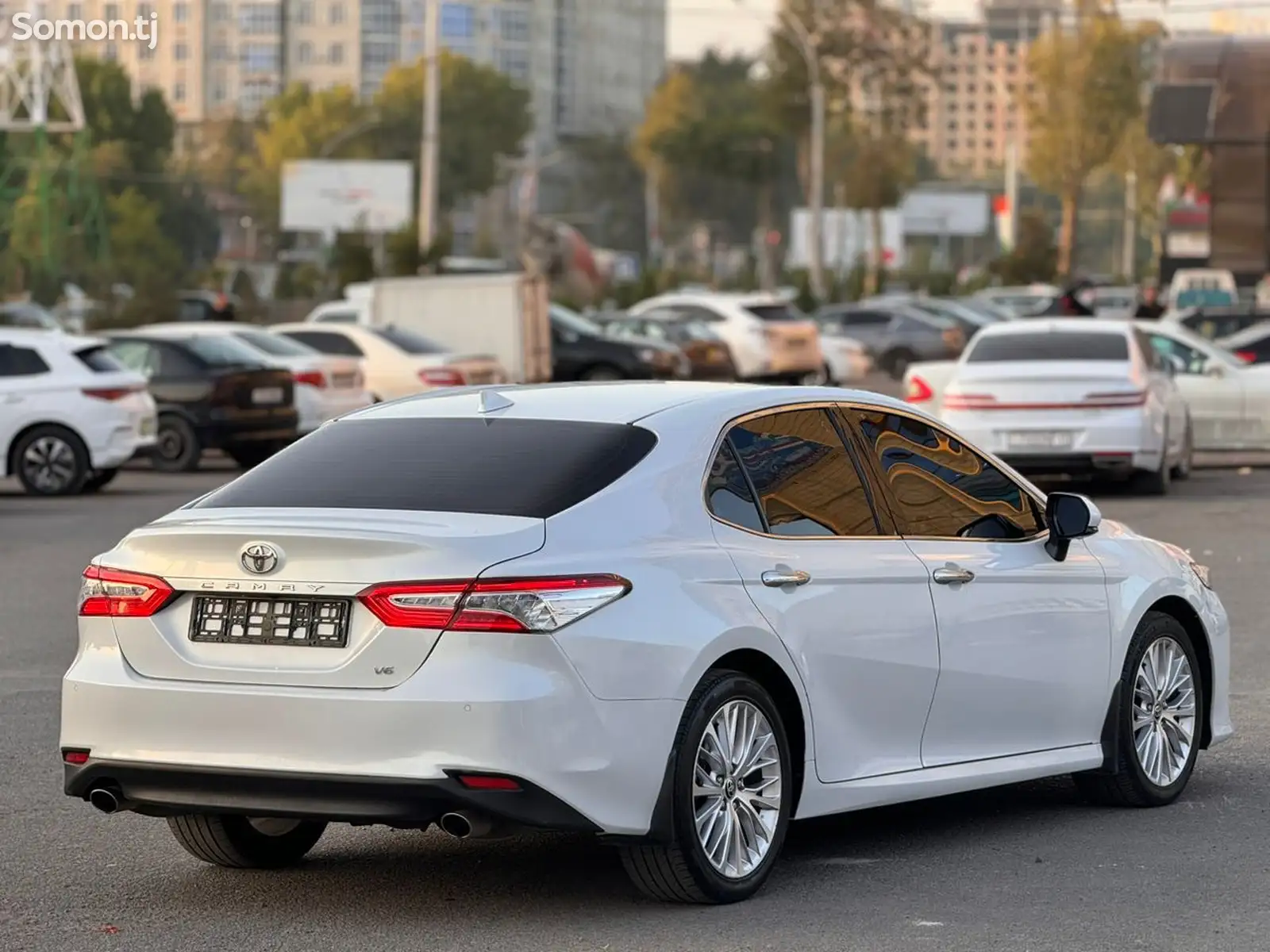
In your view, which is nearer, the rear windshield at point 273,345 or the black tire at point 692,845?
the black tire at point 692,845

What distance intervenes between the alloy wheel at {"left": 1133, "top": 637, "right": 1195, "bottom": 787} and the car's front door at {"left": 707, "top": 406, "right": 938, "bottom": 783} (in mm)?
1263

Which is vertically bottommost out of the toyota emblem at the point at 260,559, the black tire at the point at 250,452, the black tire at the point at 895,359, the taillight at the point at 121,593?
the black tire at the point at 895,359

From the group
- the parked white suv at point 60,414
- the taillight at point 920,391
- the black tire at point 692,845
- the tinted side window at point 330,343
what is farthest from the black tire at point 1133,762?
the tinted side window at point 330,343

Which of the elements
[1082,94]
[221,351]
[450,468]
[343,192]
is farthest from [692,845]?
[343,192]

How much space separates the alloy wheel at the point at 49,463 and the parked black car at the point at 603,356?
13.7 meters

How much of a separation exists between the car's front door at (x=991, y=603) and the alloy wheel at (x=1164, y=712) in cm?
25

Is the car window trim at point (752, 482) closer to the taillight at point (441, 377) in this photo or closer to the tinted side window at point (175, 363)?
the tinted side window at point (175, 363)

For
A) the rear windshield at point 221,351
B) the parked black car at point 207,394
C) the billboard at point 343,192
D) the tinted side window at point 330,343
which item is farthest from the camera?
the billboard at point 343,192

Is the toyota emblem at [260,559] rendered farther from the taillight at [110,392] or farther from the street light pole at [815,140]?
the street light pole at [815,140]

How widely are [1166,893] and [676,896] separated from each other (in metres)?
1.40

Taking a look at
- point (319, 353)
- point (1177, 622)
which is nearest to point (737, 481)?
point (1177, 622)

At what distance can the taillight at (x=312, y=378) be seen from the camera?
29172mm

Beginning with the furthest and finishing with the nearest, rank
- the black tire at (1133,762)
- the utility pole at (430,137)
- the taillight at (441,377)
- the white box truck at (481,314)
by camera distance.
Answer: the utility pole at (430,137)
the white box truck at (481,314)
the taillight at (441,377)
the black tire at (1133,762)

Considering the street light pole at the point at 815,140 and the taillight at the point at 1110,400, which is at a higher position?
the street light pole at the point at 815,140
